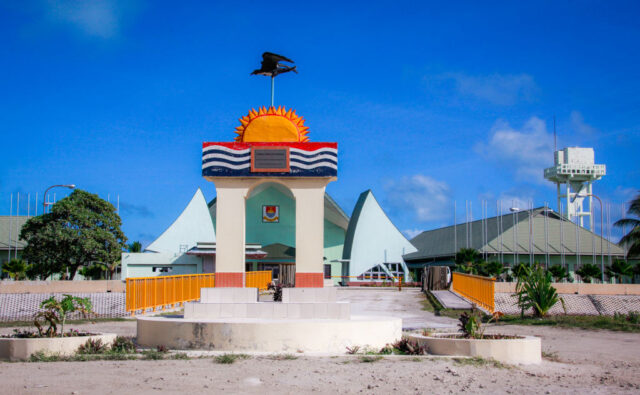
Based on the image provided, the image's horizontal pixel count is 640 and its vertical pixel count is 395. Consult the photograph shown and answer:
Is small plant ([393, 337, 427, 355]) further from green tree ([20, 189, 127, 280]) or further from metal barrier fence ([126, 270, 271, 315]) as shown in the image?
green tree ([20, 189, 127, 280])

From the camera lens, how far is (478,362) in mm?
8703

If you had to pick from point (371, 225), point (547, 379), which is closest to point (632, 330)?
point (547, 379)

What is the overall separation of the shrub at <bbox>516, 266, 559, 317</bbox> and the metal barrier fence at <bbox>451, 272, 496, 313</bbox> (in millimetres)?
962

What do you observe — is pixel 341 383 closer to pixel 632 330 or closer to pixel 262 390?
pixel 262 390

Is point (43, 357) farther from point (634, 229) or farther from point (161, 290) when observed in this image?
point (634, 229)

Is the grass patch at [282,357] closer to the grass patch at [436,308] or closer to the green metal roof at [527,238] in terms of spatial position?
the grass patch at [436,308]

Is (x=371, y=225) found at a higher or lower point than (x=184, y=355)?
higher

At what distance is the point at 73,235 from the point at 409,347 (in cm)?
2820

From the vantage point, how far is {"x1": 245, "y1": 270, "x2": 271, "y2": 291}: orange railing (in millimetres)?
26755

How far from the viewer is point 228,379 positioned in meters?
7.57

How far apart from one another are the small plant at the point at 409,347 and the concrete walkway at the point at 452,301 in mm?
10558

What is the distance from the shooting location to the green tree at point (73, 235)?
33.5 meters

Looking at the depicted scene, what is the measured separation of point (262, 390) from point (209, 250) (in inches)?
1376

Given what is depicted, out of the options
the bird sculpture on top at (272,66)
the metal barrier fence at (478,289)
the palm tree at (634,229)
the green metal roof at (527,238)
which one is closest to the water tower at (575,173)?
the green metal roof at (527,238)
